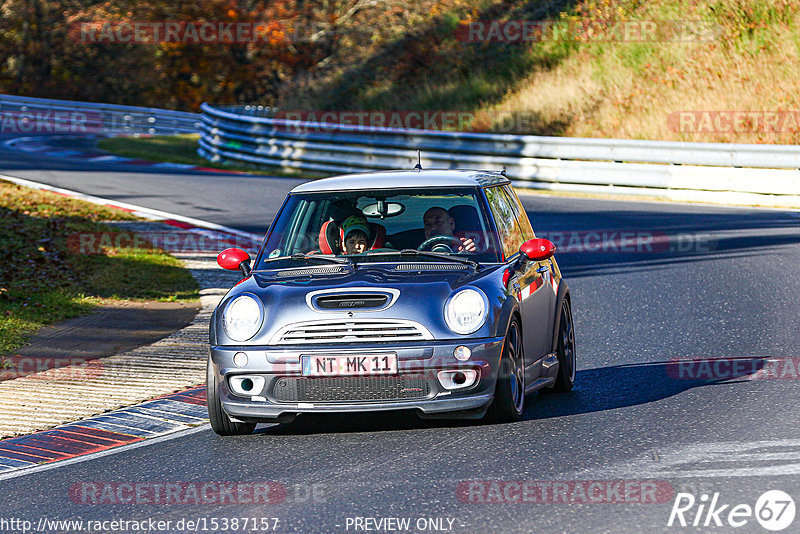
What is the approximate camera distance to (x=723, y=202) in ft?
72.3

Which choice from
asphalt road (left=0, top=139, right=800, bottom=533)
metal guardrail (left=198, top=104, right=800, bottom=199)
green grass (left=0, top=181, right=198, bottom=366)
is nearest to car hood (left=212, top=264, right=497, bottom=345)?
asphalt road (left=0, top=139, right=800, bottom=533)

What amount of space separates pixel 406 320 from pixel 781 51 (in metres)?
26.1

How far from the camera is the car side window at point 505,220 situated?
315 inches

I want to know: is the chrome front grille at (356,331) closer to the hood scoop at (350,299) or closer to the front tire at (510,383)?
the hood scoop at (350,299)

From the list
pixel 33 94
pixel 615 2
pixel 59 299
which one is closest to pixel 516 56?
pixel 615 2

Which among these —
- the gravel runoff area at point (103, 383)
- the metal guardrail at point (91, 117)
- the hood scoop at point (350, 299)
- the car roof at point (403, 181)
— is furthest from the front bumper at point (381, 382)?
the metal guardrail at point (91, 117)

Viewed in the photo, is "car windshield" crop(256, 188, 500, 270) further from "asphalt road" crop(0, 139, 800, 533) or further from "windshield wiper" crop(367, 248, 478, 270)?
"asphalt road" crop(0, 139, 800, 533)

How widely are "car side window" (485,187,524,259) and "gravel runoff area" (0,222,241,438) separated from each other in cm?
269

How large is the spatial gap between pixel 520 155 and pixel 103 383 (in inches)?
664

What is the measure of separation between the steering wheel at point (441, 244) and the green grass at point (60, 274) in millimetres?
4181

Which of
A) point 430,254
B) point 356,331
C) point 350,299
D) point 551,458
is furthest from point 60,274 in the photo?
point 551,458

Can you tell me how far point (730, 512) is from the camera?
17.8ft

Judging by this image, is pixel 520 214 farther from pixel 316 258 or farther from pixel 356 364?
pixel 356 364

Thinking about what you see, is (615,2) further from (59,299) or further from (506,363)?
(506,363)
